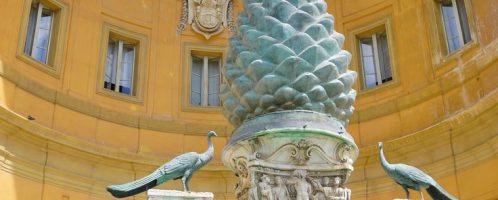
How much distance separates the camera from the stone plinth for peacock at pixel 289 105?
477cm

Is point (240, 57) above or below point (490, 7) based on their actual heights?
below

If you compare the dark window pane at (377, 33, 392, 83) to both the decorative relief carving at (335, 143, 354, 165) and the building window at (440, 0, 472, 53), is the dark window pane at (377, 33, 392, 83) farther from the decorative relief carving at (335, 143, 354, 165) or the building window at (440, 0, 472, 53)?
the decorative relief carving at (335, 143, 354, 165)

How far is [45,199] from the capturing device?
13602 millimetres

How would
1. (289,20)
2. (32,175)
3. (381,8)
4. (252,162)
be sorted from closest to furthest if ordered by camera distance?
(252,162)
(289,20)
(32,175)
(381,8)

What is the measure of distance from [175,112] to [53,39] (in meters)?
3.24

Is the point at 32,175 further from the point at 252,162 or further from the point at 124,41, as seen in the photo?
the point at 252,162

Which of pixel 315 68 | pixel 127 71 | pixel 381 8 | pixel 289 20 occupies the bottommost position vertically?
pixel 315 68

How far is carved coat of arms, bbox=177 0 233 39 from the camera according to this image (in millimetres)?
16922

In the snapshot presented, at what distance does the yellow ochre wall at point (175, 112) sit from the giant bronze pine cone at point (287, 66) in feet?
27.0

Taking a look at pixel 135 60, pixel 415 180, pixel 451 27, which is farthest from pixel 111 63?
pixel 415 180

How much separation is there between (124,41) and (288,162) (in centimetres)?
1219

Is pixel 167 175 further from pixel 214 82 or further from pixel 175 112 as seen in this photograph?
pixel 214 82

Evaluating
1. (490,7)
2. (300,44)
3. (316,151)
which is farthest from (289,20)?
(490,7)

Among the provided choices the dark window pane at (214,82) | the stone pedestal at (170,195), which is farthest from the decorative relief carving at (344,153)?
the dark window pane at (214,82)
